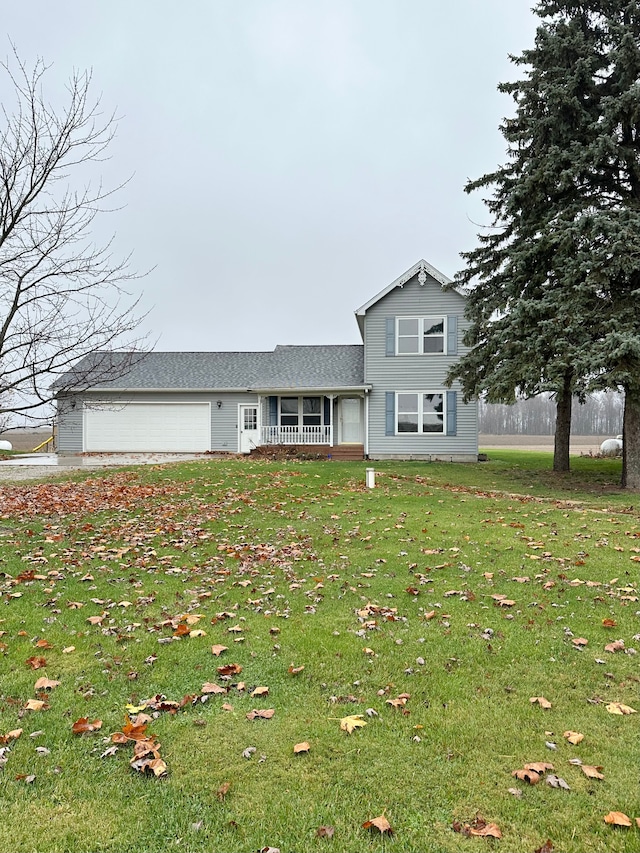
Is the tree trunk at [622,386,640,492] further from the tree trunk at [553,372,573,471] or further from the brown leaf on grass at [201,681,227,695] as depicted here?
the brown leaf on grass at [201,681,227,695]

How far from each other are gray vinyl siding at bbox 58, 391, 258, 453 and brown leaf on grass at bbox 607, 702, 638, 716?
72.1ft

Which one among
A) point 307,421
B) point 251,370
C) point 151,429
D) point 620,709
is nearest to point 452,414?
point 307,421

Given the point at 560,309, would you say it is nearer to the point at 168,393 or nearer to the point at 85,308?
the point at 85,308

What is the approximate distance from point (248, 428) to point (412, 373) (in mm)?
7879

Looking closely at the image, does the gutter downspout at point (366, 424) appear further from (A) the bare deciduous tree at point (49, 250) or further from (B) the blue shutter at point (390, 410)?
(A) the bare deciduous tree at point (49, 250)

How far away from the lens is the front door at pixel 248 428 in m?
24.5

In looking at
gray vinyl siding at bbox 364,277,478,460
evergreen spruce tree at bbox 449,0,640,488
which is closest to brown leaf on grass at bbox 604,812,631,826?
evergreen spruce tree at bbox 449,0,640,488

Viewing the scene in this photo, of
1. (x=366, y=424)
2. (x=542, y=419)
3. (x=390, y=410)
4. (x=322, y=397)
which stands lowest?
(x=366, y=424)

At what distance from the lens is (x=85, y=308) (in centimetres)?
823

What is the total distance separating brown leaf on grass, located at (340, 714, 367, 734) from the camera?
10.3ft

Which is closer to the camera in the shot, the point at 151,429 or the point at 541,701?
the point at 541,701

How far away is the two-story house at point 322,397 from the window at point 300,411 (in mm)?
45

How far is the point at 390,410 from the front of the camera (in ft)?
72.5

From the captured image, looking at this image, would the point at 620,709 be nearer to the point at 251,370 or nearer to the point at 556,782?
the point at 556,782
